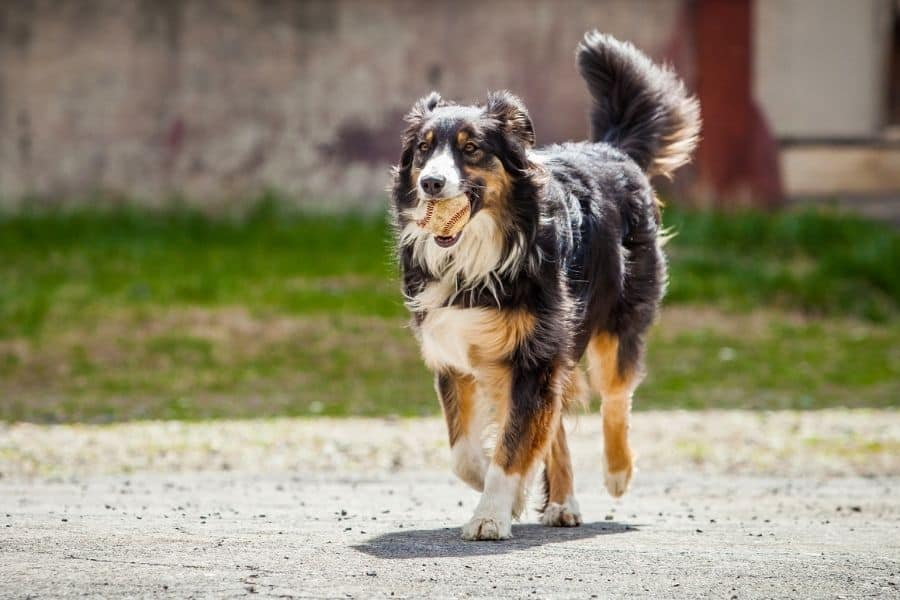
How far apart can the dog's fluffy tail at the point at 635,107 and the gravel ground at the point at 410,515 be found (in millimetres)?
1984

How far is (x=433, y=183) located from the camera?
606cm

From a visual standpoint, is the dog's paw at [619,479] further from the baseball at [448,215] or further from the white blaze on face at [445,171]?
the white blaze on face at [445,171]

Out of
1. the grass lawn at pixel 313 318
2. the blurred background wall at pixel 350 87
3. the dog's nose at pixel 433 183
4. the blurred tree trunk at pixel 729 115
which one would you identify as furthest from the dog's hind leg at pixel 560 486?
the blurred tree trunk at pixel 729 115

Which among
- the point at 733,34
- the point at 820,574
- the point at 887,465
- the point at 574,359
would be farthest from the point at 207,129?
the point at 820,574

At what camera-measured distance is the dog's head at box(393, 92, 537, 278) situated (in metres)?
6.30

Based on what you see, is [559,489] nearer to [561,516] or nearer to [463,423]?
[561,516]

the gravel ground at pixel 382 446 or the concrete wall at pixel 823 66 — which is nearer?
the gravel ground at pixel 382 446

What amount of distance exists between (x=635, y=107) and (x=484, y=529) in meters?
3.07

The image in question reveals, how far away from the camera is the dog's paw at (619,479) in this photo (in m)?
7.69

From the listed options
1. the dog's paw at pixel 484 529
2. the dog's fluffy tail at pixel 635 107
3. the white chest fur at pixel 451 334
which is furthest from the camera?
the dog's fluffy tail at pixel 635 107

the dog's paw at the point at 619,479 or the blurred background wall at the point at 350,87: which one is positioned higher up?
the blurred background wall at the point at 350,87

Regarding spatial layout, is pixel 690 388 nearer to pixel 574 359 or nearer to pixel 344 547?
pixel 574 359

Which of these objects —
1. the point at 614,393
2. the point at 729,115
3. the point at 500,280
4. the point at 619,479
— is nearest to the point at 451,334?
the point at 500,280

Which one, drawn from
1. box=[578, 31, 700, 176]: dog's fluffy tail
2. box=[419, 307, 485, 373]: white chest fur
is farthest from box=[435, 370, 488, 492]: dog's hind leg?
box=[578, 31, 700, 176]: dog's fluffy tail
